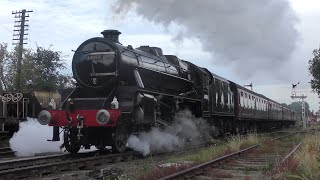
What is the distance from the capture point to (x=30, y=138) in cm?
1258

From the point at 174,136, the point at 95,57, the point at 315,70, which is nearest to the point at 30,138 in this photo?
the point at 95,57

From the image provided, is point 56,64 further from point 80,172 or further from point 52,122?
point 80,172

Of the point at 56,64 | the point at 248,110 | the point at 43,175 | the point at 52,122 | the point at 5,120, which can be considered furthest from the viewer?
the point at 56,64

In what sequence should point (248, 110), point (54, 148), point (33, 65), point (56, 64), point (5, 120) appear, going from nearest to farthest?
point (54, 148) < point (5, 120) < point (248, 110) < point (33, 65) < point (56, 64)

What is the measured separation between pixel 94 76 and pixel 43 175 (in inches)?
157

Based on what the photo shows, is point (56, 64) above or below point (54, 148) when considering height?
above

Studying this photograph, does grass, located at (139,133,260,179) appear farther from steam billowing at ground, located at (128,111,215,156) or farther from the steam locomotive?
the steam locomotive

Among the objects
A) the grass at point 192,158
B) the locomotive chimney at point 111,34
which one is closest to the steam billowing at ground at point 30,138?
the locomotive chimney at point 111,34

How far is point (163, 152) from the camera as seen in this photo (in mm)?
13352

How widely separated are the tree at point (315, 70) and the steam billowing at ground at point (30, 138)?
2550cm

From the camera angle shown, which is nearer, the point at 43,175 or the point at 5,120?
the point at 43,175

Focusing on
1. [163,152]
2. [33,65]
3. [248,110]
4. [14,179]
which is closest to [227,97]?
[248,110]

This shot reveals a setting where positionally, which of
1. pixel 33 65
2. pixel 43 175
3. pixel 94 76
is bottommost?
pixel 43 175

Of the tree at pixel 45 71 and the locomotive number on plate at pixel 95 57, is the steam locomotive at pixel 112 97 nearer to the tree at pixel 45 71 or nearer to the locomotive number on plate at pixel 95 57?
the locomotive number on plate at pixel 95 57
